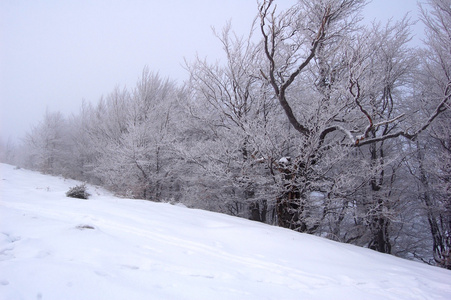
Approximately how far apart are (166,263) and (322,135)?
21.2 ft

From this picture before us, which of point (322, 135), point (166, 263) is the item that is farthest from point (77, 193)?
point (322, 135)

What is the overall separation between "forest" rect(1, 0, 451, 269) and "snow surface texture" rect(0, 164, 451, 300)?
137 inches

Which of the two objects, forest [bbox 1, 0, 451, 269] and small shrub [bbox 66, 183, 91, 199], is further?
forest [bbox 1, 0, 451, 269]

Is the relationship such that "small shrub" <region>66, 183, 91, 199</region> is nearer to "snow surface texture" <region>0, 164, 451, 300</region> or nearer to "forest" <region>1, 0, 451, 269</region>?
"snow surface texture" <region>0, 164, 451, 300</region>

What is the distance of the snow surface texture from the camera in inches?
79.0

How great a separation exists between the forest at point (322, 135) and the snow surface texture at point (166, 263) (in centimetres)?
348

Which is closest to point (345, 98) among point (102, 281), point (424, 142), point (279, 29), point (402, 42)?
point (279, 29)

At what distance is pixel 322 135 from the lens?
304 inches

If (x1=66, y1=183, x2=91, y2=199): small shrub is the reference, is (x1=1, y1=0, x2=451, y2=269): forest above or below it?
above

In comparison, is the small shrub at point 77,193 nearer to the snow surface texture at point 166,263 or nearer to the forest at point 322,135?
the snow surface texture at point 166,263

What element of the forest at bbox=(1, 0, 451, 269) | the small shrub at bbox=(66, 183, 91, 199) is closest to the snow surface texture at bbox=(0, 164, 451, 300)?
the small shrub at bbox=(66, 183, 91, 199)

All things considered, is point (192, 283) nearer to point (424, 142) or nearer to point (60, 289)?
point (60, 289)

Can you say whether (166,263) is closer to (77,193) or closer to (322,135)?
(77,193)

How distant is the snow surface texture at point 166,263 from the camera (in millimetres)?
2008
